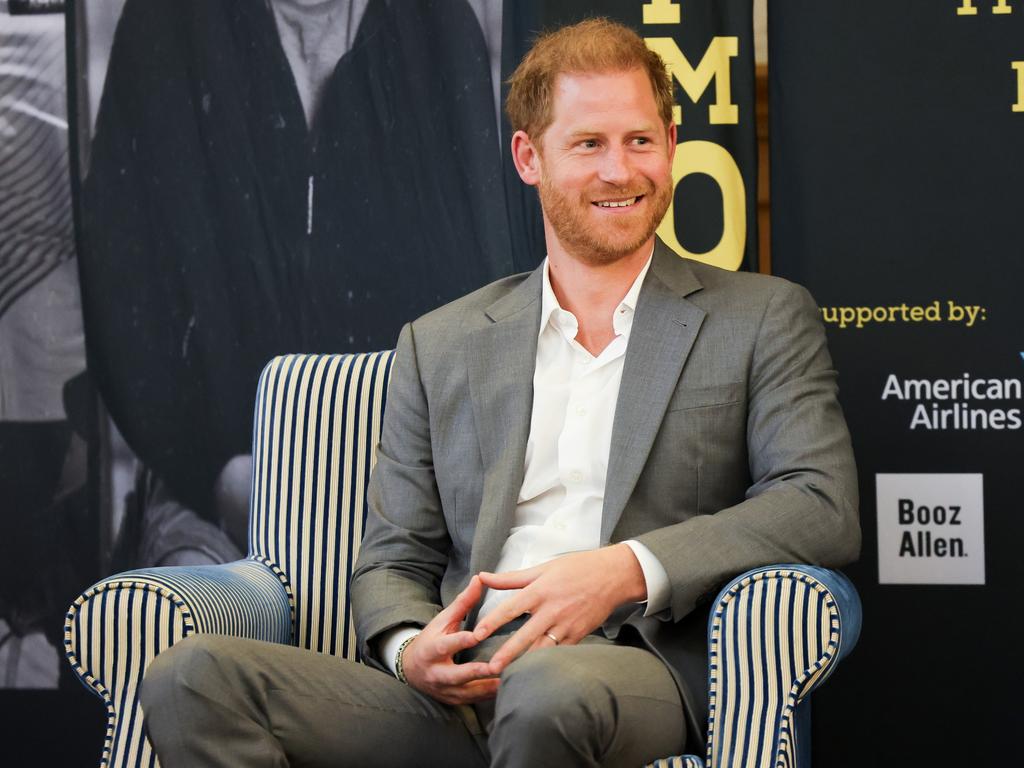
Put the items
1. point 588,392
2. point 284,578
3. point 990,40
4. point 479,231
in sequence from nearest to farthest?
point 588,392 < point 284,578 < point 990,40 < point 479,231

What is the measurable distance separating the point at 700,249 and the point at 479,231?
541mm

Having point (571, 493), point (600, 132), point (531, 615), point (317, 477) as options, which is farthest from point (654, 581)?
point (317, 477)

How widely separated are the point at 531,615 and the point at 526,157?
90 centimetres

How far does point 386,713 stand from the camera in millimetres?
1848

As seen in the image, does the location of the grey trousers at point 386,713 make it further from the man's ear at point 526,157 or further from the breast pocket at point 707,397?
the man's ear at point 526,157

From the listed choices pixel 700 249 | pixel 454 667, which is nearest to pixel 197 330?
pixel 700 249

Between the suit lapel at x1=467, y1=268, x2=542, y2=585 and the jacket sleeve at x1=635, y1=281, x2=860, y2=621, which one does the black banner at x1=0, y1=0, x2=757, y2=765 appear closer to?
the suit lapel at x1=467, y1=268, x2=542, y2=585

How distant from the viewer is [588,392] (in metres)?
2.13

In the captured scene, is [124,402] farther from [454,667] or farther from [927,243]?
[927,243]

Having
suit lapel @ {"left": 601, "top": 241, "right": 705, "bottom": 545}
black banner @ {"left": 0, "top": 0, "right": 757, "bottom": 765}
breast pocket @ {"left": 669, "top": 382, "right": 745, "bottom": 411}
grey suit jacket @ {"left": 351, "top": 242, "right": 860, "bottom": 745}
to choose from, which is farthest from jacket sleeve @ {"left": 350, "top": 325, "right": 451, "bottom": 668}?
black banner @ {"left": 0, "top": 0, "right": 757, "bottom": 765}

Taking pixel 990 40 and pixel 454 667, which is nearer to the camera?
pixel 454 667

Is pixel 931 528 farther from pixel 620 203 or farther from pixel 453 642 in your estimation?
pixel 453 642

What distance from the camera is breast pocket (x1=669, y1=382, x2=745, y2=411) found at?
2057 millimetres

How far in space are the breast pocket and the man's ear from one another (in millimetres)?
497
